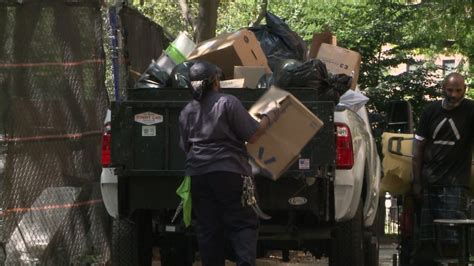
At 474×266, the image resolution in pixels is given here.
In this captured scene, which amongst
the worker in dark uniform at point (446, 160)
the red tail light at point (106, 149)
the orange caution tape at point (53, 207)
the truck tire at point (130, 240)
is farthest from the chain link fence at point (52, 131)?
the worker in dark uniform at point (446, 160)

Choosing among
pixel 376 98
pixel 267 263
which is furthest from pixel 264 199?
pixel 376 98

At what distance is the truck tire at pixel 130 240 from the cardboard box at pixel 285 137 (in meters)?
1.47

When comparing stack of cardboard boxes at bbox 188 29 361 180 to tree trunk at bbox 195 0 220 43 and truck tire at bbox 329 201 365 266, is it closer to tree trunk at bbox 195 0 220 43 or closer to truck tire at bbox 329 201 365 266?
→ truck tire at bbox 329 201 365 266

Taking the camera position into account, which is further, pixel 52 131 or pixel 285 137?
pixel 52 131

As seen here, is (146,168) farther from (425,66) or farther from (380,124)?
(425,66)

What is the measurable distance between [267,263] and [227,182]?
17.4 feet

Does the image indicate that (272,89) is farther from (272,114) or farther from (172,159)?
(172,159)

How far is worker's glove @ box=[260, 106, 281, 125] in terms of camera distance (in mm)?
6344

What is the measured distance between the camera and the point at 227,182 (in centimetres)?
605

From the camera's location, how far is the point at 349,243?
730 cm

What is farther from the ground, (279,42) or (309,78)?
(279,42)

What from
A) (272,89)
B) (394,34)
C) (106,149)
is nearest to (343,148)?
(272,89)

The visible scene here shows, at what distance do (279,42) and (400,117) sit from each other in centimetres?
189

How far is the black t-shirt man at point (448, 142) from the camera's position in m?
7.53
